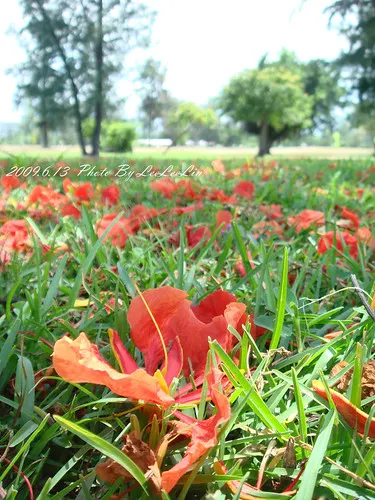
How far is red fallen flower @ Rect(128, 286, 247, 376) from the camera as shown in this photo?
1.49 ft

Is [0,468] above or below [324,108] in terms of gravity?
below

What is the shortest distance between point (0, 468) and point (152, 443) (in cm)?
14

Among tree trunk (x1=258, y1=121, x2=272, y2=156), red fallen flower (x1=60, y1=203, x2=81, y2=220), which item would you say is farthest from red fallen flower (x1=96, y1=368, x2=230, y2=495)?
tree trunk (x1=258, y1=121, x2=272, y2=156)

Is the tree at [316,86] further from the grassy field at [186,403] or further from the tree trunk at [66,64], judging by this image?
the grassy field at [186,403]

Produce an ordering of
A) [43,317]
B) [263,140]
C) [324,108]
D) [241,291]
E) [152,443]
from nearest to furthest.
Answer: [152,443], [43,317], [241,291], [263,140], [324,108]

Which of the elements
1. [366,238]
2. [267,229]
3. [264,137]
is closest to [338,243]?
[366,238]

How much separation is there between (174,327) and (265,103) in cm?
2991

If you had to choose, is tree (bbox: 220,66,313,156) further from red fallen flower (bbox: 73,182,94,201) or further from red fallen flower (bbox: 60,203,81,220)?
red fallen flower (bbox: 60,203,81,220)

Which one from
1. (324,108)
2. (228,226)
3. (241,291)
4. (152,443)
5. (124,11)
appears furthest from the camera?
(324,108)

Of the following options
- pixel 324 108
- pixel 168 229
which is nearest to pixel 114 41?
pixel 168 229

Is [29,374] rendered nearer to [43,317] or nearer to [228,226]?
[43,317]

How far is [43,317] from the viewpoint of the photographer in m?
0.64

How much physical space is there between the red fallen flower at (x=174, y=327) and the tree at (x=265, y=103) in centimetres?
2808

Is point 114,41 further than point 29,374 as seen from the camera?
Yes
